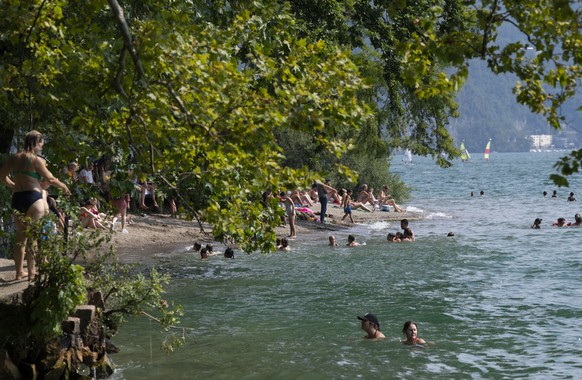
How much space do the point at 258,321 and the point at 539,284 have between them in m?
9.41

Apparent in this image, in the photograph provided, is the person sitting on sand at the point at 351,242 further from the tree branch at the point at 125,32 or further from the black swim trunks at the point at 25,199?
the tree branch at the point at 125,32

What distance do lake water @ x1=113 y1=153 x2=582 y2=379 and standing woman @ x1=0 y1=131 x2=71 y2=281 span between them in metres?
2.57

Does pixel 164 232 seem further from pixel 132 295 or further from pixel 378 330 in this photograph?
pixel 132 295

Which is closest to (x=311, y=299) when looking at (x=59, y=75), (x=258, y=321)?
(x=258, y=321)

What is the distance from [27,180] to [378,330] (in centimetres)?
706

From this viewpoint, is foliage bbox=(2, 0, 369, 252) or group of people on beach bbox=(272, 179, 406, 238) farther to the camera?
group of people on beach bbox=(272, 179, 406, 238)

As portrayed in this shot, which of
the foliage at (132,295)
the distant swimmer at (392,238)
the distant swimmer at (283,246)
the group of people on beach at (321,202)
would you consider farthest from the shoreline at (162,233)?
the foliage at (132,295)

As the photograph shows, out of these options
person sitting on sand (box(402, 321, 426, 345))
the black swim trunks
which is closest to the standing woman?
the black swim trunks

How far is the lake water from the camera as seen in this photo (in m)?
13.3

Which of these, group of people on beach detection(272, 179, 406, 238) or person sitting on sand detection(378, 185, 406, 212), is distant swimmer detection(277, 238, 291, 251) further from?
person sitting on sand detection(378, 185, 406, 212)

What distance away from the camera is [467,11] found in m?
20.5

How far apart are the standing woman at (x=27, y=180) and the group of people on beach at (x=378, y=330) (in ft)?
19.5

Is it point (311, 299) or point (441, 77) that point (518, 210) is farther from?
point (441, 77)

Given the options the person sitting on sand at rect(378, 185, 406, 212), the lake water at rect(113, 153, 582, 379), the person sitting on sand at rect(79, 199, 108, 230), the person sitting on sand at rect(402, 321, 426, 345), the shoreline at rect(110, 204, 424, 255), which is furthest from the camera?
the person sitting on sand at rect(378, 185, 406, 212)
